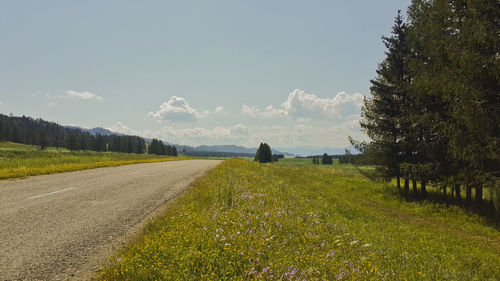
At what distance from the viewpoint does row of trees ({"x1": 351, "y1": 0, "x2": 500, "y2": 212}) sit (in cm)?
1064

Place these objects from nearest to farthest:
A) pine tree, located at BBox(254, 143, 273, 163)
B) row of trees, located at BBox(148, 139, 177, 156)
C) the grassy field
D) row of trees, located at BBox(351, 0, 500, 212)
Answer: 1. the grassy field
2. row of trees, located at BBox(351, 0, 500, 212)
3. pine tree, located at BBox(254, 143, 273, 163)
4. row of trees, located at BBox(148, 139, 177, 156)

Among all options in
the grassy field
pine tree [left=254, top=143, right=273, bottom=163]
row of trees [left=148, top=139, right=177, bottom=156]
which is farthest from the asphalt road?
row of trees [left=148, top=139, right=177, bottom=156]

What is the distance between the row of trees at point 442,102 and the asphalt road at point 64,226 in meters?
12.9

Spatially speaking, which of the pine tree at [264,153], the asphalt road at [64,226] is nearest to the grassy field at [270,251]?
the asphalt road at [64,226]

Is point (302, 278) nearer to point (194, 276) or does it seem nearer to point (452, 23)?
point (194, 276)

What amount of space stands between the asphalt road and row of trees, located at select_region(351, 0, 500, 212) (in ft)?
42.2

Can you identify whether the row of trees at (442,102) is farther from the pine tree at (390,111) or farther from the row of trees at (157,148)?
the row of trees at (157,148)

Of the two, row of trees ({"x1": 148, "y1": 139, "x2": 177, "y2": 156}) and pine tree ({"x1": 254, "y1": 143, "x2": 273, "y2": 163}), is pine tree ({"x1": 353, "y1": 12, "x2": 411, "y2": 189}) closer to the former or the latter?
pine tree ({"x1": 254, "y1": 143, "x2": 273, "y2": 163})

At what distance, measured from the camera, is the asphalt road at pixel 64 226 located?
4.09m

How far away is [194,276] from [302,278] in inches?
60.3

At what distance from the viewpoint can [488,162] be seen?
484 inches

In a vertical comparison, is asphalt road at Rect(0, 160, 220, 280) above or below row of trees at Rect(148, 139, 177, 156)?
below

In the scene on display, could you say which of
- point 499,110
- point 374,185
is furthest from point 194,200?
point 374,185

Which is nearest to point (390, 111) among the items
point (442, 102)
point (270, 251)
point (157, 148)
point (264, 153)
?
point (442, 102)
